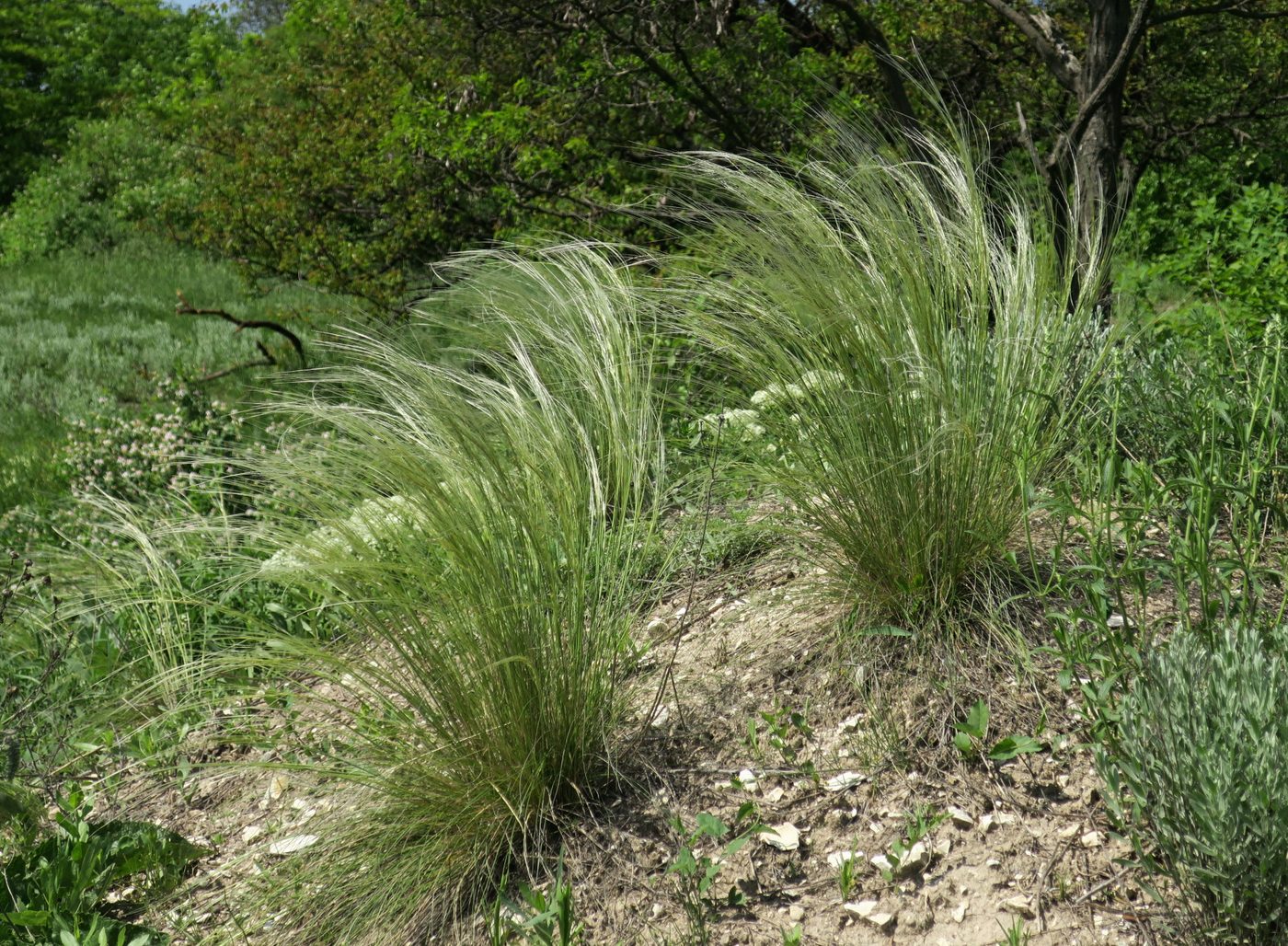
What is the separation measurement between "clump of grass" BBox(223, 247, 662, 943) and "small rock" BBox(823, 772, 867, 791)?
0.47 metres

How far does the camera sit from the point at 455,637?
2.12 metres

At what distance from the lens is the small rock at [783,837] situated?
7.22 feet

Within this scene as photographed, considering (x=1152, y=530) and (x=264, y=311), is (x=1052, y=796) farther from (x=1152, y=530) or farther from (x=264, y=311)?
(x=264, y=311)

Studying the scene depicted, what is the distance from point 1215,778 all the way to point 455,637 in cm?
131

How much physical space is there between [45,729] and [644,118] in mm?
4144

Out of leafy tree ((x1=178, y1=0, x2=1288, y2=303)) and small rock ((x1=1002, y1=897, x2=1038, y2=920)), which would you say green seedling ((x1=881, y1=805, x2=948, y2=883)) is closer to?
small rock ((x1=1002, y1=897, x2=1038, y2=920))

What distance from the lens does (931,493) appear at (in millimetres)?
2502

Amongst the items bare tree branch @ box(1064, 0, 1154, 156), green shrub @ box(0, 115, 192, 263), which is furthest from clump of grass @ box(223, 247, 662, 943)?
green shrub @ box(0, 115, 192, 263)

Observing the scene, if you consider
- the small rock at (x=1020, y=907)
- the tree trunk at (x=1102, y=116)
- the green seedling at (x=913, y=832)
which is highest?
the tree trunk at (x=1102, y=116)

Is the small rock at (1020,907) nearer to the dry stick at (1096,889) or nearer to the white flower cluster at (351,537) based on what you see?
the dry stick at (1096,889)

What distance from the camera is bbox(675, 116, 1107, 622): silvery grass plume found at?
2.53 meters

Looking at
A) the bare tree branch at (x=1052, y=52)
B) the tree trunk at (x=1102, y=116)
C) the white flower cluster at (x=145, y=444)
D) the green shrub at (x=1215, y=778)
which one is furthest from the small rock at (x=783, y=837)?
the white flower cluster at (x=145, y=444)

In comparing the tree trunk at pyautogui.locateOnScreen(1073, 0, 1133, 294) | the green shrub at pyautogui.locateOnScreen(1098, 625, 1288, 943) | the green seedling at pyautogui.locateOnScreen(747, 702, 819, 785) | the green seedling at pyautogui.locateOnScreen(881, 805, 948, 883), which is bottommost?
the green seedling at pyautogui.locateOnScreen(881, 805, 948, 883)

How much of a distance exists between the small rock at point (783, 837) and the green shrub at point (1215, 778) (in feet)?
2.03
